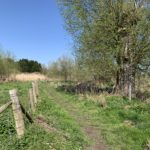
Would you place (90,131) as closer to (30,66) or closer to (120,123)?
(120,123)

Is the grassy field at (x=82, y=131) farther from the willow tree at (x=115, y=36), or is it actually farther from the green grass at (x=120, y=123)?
Answer: the willow tree at (x=115, y=36)

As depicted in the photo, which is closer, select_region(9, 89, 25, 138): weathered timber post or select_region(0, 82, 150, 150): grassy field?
select_region(0, 82, 150, 150): grassy field

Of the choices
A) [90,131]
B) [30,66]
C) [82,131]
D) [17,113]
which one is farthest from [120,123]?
[30,66]

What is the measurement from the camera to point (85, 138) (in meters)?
11.2

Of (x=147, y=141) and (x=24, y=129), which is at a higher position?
(x=24, y=129)

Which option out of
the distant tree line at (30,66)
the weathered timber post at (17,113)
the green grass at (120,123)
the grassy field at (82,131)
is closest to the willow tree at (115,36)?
the green grass at (120,123)

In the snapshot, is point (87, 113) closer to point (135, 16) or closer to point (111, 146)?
point (111, 146)

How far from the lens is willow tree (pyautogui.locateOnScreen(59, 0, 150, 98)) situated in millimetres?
23781

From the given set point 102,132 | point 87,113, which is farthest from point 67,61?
point 102,132

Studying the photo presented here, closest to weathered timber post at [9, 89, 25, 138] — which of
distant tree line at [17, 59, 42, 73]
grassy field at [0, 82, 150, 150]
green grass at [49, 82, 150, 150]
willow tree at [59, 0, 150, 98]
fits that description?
grassy field at [0, 82, 150, 150]

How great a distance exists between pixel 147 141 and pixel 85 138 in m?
1.85

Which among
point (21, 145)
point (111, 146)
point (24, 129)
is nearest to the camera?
point (21, 145)

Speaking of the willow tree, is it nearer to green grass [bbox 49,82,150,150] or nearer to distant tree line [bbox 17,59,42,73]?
green grass [bbox 49,82,150,150]

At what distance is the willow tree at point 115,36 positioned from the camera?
23781mm
